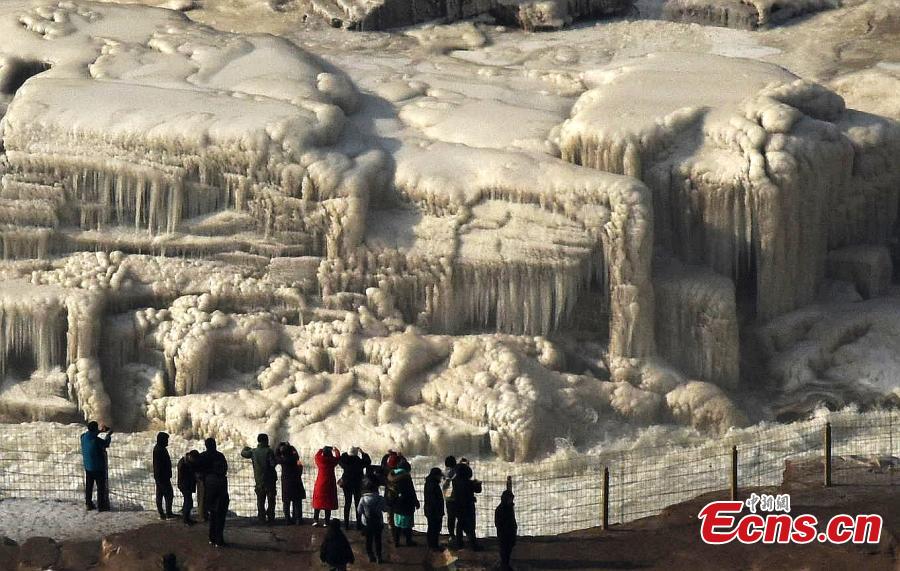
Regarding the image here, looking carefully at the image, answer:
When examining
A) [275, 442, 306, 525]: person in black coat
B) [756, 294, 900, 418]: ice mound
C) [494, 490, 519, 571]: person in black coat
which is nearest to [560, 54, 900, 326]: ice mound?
[756, 294, 900, 418]: ice mound

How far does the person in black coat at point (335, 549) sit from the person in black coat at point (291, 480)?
Result: 2390mm

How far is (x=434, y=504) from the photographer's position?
84.4 feet

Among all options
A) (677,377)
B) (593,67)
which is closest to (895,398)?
(677,377)

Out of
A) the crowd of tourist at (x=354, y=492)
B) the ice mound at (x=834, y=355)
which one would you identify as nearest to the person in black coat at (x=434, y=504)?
the crowd of tourist at (x=354, y=492)

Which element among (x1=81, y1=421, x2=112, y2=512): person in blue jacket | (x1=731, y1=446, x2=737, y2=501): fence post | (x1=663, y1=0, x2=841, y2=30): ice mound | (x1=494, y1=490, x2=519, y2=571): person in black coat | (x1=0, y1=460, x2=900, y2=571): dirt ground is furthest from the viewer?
(x1=663, y1=0, x2=841, y2=30): ice mound

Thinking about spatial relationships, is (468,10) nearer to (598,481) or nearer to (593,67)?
(593,67)

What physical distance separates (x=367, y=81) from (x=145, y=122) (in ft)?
16.3

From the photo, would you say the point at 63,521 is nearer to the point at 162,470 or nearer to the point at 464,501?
the point at 162,470

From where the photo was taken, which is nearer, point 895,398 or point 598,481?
point 598,481

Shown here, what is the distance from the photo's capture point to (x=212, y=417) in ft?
109

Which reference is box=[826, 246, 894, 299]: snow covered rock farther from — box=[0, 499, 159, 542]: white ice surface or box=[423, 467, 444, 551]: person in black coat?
box=[0, 499, 159, 542]: white ice surface

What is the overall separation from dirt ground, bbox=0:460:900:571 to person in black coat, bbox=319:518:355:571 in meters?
1.51

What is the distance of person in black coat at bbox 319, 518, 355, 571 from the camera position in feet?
78.6

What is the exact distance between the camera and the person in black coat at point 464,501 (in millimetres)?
25438
